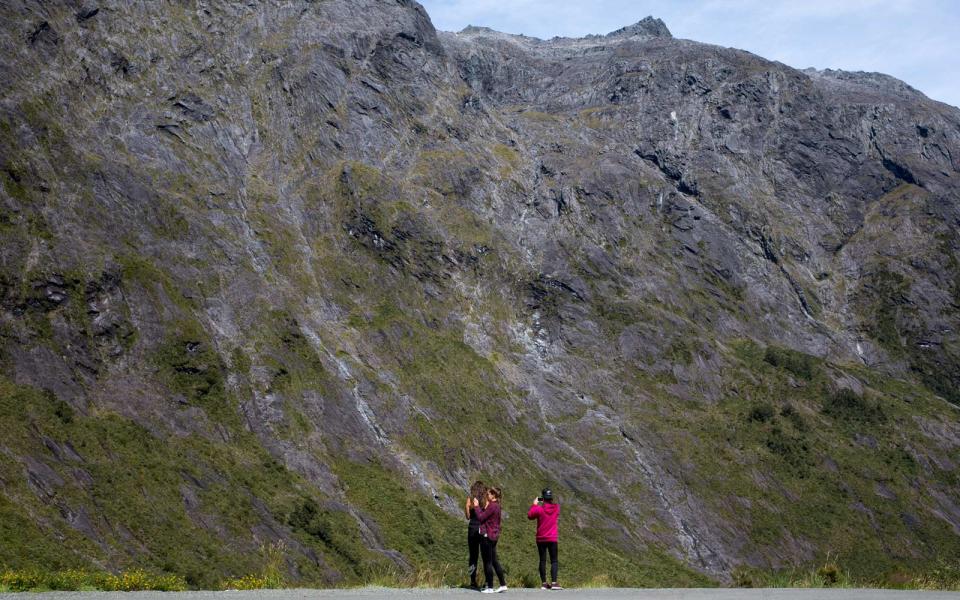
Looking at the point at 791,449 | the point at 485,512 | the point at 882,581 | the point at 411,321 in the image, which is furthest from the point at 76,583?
the point at 791,449

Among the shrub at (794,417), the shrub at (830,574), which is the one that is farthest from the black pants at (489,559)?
the shrub at (794,417)

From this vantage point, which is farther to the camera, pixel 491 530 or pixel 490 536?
pixel 491 530

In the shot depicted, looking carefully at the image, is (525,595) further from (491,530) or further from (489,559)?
(491,530)

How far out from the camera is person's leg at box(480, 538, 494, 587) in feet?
60.1

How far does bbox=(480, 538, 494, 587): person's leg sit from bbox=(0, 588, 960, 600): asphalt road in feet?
1.86

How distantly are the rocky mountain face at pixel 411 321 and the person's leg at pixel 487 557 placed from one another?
266 inches

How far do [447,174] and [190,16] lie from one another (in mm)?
36311

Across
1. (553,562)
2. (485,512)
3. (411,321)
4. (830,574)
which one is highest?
(411,321)

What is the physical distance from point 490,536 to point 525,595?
1.55 m

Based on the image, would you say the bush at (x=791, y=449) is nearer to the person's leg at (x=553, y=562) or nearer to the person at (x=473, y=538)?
the person's leg at (x=553, y=562)

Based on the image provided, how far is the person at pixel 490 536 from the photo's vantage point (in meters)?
18.4

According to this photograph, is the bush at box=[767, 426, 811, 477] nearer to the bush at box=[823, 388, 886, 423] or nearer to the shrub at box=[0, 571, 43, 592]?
the bush at box=[823, 388, 886, 423]

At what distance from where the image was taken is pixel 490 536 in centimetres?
1881

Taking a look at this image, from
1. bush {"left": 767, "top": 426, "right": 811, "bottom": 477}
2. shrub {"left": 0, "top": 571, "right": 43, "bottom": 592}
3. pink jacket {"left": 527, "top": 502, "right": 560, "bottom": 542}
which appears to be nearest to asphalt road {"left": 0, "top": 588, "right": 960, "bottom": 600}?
shrub {"left": 0, "top": 571, "right": 43, "bottom": 592}
